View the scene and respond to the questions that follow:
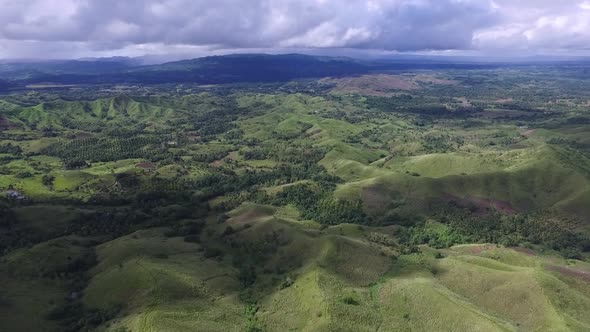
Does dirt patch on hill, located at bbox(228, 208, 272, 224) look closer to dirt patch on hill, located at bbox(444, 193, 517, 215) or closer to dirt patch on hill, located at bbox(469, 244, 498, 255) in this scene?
dirt patch on hill, located at bbox(469, 244, 498, 255)

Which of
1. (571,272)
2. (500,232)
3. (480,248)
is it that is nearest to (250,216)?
(480,248)

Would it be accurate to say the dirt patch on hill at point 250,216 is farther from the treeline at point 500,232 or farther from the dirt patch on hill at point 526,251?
the dirt patch on hill at point 526,251

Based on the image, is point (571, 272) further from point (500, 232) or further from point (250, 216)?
point (250, 216)

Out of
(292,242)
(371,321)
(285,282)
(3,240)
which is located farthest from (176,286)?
(3,240)

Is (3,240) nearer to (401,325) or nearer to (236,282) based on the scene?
(236,282)

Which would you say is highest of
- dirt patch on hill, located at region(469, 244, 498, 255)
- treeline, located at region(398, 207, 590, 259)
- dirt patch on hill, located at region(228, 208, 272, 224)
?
dirt patch on hill, located at region(228, 208, 272, 224)

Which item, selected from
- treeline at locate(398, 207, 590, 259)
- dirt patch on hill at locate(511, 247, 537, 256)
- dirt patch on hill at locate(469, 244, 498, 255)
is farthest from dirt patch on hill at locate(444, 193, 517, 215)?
dirt patch on hill at locate(469, 244, 498, 255)

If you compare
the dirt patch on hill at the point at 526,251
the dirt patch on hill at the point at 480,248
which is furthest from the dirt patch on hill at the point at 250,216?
the dirt patch on hill at the point at 526,251
